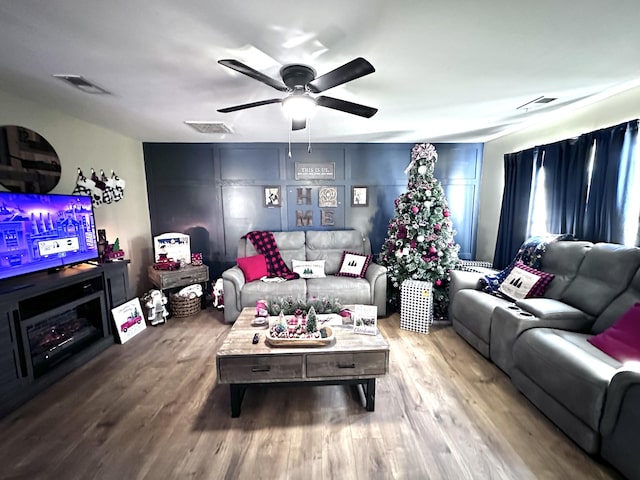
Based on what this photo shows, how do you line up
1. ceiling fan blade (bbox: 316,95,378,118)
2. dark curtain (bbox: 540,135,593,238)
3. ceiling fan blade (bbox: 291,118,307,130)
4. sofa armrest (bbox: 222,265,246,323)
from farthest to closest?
sofa armrest (bbox: 222,265,246,323)
dark curtain (bbox: 540,135,593,238)
ceiling fan blade (bbox: 291,118,307,130)
ceiling fan blade (bbox: 316,95,378,118)

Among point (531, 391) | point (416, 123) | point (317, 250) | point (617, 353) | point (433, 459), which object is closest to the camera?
point (433, 459)

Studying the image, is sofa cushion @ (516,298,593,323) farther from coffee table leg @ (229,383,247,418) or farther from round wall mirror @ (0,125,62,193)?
round wall mirror @ (0,125,62,193)

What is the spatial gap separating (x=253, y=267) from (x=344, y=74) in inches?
104

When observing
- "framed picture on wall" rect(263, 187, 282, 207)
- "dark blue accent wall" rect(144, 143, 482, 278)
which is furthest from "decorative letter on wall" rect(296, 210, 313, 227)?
"framed picture on wall" rect(263, 187, 282, 207)

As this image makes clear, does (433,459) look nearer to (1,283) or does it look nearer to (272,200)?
(1,283)

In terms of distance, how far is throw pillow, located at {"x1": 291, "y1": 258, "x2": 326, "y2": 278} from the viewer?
374cm

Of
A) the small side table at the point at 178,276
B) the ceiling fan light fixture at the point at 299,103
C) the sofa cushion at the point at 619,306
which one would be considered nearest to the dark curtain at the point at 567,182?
the sofa cushion at the point at 619,306

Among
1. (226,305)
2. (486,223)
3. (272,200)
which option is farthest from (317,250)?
(486,223)

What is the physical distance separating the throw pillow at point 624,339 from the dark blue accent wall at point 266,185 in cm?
274

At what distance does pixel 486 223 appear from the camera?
4.15 metres

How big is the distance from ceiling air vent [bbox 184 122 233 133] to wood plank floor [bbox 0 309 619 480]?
259cm

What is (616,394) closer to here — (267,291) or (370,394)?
(370,394)

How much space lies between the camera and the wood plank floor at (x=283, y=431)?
4.86 feet

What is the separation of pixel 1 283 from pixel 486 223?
215 inches
